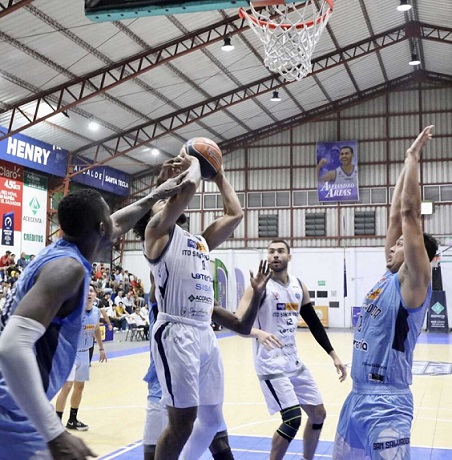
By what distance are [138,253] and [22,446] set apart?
29614mm

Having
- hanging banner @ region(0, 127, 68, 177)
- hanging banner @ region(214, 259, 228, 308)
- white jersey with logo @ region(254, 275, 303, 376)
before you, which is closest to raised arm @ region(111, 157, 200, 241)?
white jersey with logo @ region(254, 275, 303, 376)

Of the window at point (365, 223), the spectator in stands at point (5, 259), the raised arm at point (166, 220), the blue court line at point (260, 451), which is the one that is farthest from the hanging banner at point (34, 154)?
the raised arm at point (166, 220)

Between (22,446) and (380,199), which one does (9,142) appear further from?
(22,446)

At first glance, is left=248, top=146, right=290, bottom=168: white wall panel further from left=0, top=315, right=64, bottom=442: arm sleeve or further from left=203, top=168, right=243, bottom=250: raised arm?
left=0, top=315, right=64, bottom=442: arm sleeve

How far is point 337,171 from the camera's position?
29641 millimetres

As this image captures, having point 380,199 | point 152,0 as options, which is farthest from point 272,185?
point 152,0

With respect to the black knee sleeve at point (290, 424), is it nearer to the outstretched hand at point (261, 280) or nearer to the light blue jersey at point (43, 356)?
the outstretched hand at point (261, 280)

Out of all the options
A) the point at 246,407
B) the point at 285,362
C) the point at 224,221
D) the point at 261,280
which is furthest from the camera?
the point at 246,407

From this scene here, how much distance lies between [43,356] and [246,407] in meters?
7.25

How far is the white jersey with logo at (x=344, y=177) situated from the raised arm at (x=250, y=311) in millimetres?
25148

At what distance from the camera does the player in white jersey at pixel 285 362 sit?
5.51 metres

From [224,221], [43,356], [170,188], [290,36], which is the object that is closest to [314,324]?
[224,221]

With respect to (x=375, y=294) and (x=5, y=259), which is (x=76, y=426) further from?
(x=5, y=259)

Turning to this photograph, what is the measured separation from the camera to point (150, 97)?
23656mm
